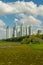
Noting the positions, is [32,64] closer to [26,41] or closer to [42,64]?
[42,64]

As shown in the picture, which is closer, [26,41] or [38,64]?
[38,64]

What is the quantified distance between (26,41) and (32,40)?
451cm

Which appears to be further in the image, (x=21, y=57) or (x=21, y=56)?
(x=21, y=56)

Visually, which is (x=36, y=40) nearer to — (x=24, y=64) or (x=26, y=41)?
(x=26, y=41)

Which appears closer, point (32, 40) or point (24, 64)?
point (24, 64)

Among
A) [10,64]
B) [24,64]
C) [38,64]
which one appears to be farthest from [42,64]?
[10,64]

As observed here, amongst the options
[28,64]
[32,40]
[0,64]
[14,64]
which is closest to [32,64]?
[28,64]

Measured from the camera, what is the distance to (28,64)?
87.4ft

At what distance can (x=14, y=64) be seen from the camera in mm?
26469

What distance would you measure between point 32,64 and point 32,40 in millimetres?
83873

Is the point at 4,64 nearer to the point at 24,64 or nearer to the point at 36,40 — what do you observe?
the point at 24,64

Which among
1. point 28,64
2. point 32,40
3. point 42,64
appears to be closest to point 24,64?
point 28,64

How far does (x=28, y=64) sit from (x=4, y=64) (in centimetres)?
314

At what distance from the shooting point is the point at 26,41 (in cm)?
11331
